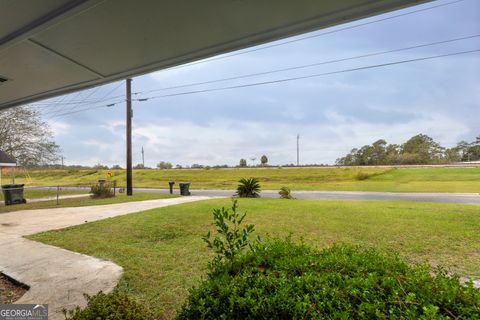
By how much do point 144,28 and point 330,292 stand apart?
2.00m

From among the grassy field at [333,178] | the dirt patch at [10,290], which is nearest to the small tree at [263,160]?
the grassy field at [333,178]

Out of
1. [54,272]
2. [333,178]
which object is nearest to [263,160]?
[333,178]

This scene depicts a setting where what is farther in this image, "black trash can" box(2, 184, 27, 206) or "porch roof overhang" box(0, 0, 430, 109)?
"black trash can" box(2, 184, 27, 206)

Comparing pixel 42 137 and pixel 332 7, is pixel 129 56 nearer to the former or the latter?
pixel 332 7

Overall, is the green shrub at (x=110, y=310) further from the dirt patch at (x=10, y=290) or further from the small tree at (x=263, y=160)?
the small tree at (x=263, y=160)

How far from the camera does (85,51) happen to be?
2.15m

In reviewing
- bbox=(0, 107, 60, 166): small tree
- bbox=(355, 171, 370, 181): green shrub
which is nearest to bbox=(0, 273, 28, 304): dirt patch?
bbox=(0, 107, 60, 166): small tree

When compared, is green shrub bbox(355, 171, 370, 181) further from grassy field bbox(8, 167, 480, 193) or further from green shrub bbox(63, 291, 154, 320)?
green shrub bbox(63, 291, 154, 320)

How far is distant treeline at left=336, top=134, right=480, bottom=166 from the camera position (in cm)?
3759

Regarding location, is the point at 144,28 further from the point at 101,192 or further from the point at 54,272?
the point at 101,192

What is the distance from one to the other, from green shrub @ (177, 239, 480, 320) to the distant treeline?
44.6 meters

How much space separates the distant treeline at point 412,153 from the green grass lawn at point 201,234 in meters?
37.5

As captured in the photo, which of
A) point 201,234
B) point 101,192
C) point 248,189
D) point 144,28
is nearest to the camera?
point 144,28

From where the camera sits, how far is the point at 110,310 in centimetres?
150
